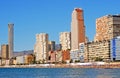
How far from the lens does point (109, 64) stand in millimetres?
194000

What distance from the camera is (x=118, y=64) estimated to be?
18888cm

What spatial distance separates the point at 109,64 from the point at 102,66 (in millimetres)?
3358

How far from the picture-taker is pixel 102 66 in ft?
636

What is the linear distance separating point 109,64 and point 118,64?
6.17m

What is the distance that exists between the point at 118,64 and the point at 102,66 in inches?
331
